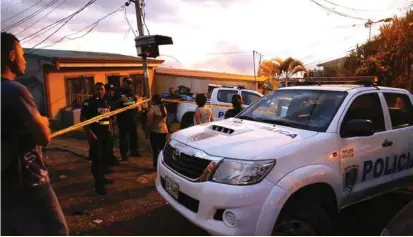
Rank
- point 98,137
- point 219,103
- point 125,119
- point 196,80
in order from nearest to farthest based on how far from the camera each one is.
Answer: point 98,137, point 125,119, point 219,103, point 196,80

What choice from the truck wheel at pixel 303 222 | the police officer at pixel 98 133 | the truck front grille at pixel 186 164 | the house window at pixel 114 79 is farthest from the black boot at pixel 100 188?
the house window at pixel 114 79

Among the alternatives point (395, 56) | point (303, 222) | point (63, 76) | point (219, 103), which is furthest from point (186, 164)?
point (395, 56)

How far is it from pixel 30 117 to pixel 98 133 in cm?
362

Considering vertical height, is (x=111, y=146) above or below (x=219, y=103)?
below

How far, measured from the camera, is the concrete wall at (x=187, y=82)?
20094mm

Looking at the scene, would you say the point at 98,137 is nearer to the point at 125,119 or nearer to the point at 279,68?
the point at 125,119

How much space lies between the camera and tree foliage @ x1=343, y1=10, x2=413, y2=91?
16125 mm

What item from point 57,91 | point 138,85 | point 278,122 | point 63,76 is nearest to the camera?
point 278,122

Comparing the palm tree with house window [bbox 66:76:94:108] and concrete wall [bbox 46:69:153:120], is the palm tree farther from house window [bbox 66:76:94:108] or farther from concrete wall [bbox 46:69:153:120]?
concrete wall [bbox 46:69:153:120]

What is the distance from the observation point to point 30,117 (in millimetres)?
2092

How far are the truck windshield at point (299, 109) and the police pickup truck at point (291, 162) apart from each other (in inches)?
0.5

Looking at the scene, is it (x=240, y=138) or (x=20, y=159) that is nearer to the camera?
(x=20, y=159)

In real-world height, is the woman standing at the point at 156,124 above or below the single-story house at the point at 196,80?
below

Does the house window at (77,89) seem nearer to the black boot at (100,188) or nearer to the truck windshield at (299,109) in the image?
the black boot at (100,188)
